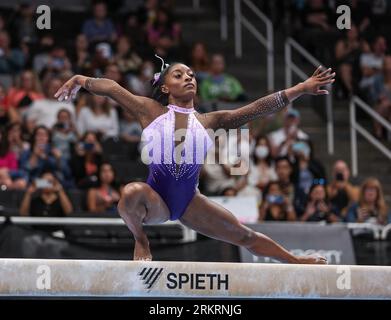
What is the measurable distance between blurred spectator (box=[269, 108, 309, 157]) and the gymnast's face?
4685 mm

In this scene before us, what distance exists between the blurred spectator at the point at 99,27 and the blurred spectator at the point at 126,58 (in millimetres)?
324

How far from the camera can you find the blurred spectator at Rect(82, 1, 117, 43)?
44.2 ft

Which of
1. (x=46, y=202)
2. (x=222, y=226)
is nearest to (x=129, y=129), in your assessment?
(x=46, y=202)

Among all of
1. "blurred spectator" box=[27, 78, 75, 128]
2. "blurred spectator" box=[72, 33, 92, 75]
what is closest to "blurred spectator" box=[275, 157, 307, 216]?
"blurred spectator" box=[27, 78, 75, 128]

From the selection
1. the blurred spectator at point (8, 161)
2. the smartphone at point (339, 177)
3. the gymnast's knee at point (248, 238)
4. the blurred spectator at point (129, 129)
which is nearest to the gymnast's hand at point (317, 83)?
the gymnast's knee at point (248, 238)

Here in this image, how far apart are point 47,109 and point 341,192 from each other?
10.8 feet

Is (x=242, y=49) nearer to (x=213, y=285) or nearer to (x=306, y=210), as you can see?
(x=306, y=210)

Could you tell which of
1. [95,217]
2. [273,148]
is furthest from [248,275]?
[273,148]

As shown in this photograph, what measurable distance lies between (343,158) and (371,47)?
166cm

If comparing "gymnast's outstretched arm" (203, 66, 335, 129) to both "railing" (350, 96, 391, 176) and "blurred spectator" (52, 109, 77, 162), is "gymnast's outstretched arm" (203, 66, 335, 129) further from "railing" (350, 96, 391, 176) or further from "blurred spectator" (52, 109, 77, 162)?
"railing" (350, 96, 391, 176)

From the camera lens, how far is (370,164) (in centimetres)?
1322

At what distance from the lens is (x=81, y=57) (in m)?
12.9

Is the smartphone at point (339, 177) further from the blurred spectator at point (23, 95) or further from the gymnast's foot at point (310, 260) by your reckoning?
the gymnast's foot at point (310, 260)
